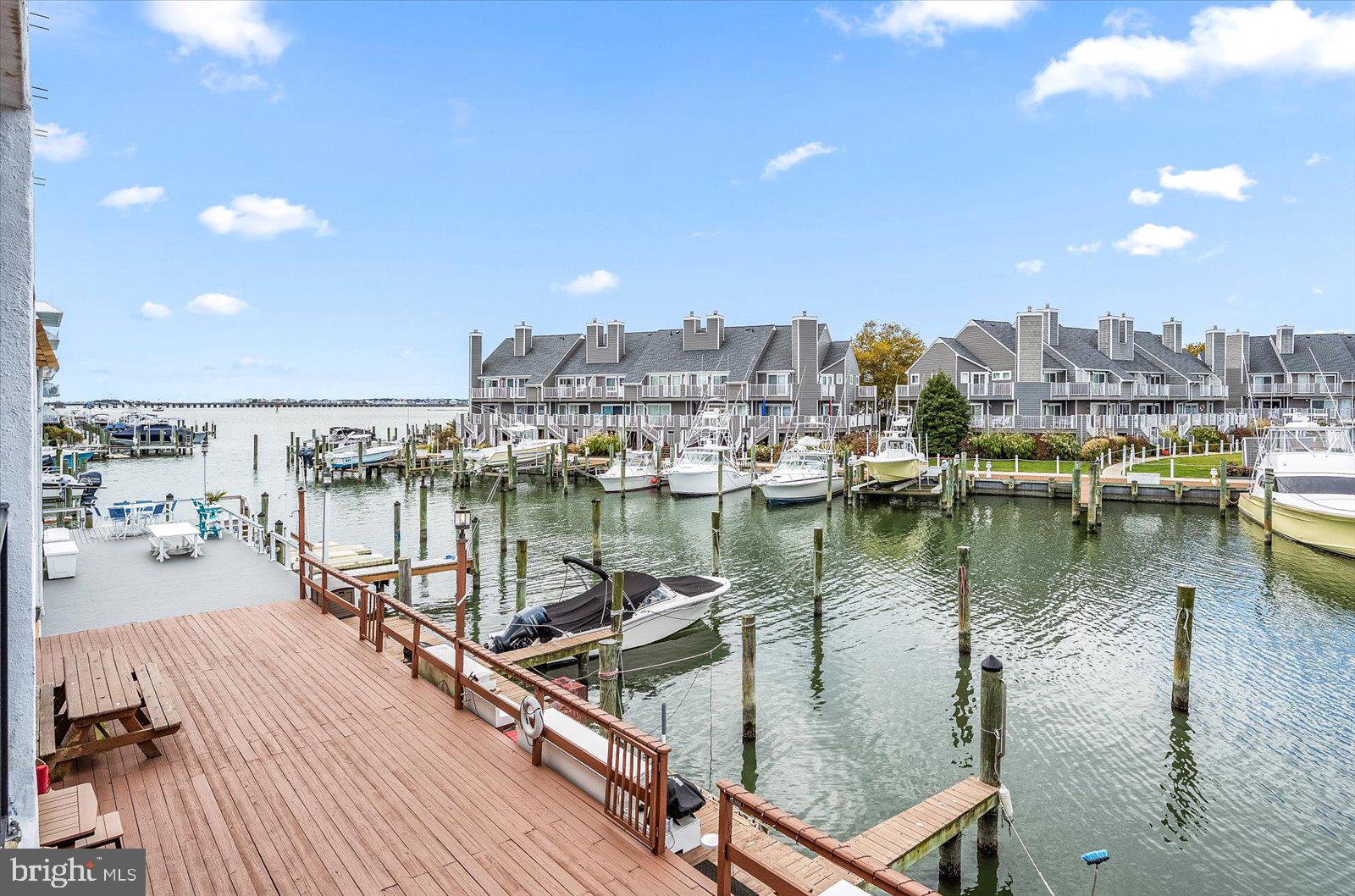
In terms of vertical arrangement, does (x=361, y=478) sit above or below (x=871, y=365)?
below

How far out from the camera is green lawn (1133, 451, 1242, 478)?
145ft

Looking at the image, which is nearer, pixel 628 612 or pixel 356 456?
pixel 628 612

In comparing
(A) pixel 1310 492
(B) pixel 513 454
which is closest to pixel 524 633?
(A) pixel 1310 492

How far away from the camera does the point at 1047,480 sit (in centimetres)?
4191

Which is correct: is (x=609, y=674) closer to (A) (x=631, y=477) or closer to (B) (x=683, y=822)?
(B) (x=683, y=822)

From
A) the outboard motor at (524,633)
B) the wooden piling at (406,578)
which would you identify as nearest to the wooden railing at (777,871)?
the outboard motor at (524,633)

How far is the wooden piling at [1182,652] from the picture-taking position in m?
13.6

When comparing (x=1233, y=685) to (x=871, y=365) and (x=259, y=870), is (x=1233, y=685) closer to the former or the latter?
(x=259, y=870)

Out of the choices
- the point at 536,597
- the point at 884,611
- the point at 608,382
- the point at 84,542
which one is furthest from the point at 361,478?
the point at 884,611

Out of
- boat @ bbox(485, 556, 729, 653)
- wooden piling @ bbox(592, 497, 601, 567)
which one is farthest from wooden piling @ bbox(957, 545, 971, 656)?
wooden piling @ bbox(592, 497, 601, 567)

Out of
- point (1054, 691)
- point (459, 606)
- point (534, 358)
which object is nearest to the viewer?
point (459, 606)

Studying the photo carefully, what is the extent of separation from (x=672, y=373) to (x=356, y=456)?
84.4 feet

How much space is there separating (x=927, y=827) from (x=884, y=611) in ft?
40.4

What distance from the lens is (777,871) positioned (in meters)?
5.41
